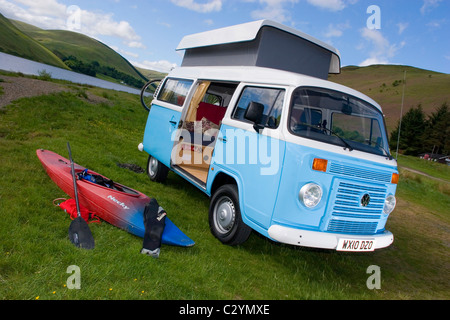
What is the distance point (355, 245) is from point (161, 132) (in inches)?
187

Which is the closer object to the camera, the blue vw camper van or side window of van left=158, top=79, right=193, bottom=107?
the blue vw camper van

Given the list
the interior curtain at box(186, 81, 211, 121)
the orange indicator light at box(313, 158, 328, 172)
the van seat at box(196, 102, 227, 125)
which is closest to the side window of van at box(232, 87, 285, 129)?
the orange indicator light at box(313, 158, 328, 172)

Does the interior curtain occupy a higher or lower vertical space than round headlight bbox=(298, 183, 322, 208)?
higher

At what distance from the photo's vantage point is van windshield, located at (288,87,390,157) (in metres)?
4.24

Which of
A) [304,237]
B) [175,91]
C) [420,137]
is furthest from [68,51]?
[304,237]

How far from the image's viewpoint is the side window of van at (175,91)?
22.6 feet

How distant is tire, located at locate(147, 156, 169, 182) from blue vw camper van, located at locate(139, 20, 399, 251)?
134 cm

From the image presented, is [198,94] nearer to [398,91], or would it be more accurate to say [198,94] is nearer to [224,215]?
[224,215]

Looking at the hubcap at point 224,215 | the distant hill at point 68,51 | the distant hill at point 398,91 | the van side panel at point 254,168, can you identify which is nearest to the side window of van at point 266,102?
the van side panel at point 254,168

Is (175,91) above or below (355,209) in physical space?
above

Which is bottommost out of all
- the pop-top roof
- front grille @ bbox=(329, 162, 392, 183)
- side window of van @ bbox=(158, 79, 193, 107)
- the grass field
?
the grass field

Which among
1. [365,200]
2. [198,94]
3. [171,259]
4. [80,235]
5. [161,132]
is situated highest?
[198,94]

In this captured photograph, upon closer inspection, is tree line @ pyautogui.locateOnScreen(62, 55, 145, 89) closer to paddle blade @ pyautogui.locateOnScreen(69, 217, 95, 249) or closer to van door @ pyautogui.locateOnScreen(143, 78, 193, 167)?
van door @ pyautogui.locateOnScreen(143, 78, 193, 167)

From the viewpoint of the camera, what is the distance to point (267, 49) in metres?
5.86
